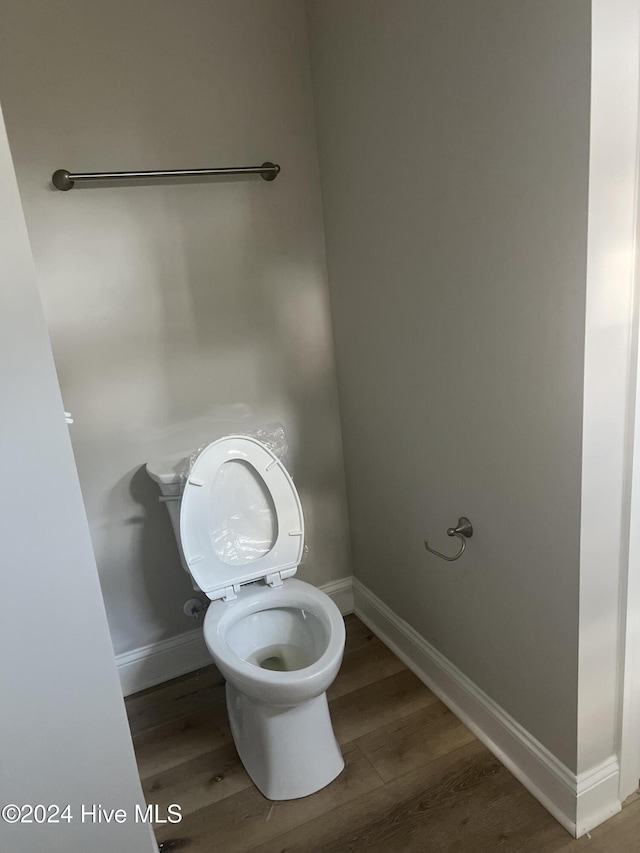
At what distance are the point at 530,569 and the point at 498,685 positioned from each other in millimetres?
430

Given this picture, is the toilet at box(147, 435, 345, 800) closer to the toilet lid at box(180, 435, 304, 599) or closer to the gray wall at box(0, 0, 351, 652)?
the toilet lid at box(180, 435, 304, 599)

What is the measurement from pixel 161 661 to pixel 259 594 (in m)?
0.57

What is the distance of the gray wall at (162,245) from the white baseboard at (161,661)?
0.13ft

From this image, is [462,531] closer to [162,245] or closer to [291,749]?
[291,749]

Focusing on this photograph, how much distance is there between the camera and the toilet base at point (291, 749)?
1.78 metres

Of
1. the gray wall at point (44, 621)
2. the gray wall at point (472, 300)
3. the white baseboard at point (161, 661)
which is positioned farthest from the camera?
the white baseboard at point (161, 661)

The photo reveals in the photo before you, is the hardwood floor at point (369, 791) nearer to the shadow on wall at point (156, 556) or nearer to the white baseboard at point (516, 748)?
the white baseboard at point (516, 748)

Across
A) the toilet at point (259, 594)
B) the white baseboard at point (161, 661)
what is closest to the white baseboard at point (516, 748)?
the toilet at point (259, 594)

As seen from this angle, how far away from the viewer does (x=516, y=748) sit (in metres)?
1.79

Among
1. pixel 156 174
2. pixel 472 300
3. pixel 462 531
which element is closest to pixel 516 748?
pixel 462 531

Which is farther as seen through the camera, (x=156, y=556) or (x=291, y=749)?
(x=156, y=556)

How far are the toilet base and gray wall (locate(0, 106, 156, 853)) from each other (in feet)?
1.32

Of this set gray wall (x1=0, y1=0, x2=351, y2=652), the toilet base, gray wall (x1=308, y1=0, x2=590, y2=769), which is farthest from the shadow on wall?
gray wall (x1=308, y1=0, x2=590, y2=769)

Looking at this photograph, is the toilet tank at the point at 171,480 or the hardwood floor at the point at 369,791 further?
the toilet tank at the point at 171,480
